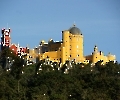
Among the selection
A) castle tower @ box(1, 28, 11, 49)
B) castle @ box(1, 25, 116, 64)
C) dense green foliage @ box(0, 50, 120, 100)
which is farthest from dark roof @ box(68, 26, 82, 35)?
dense green foliage @ box(0, 50, 120, 100)

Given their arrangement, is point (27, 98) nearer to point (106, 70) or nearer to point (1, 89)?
point (1, 89)

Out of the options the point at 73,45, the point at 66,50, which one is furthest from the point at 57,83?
the point at 73,45

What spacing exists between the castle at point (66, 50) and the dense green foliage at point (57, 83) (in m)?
3.82

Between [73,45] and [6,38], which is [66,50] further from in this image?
[6,38]

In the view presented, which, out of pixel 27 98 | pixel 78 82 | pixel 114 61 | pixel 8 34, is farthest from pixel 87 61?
pixel 27 98

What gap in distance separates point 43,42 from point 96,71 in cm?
1029

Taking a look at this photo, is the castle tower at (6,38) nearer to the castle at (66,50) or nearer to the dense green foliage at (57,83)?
the castle at (66,50)

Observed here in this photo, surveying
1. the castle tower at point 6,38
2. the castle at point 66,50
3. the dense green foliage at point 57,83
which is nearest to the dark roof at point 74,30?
the castle at point 66,50

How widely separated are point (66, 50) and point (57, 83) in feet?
38.1

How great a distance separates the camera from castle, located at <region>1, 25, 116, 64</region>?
210 ft

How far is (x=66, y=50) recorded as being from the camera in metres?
64.7

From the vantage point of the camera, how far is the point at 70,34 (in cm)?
6569

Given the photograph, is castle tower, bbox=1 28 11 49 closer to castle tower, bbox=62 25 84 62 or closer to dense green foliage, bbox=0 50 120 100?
castle tower, bbox=62 25 84 62

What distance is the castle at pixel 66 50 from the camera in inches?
2525
